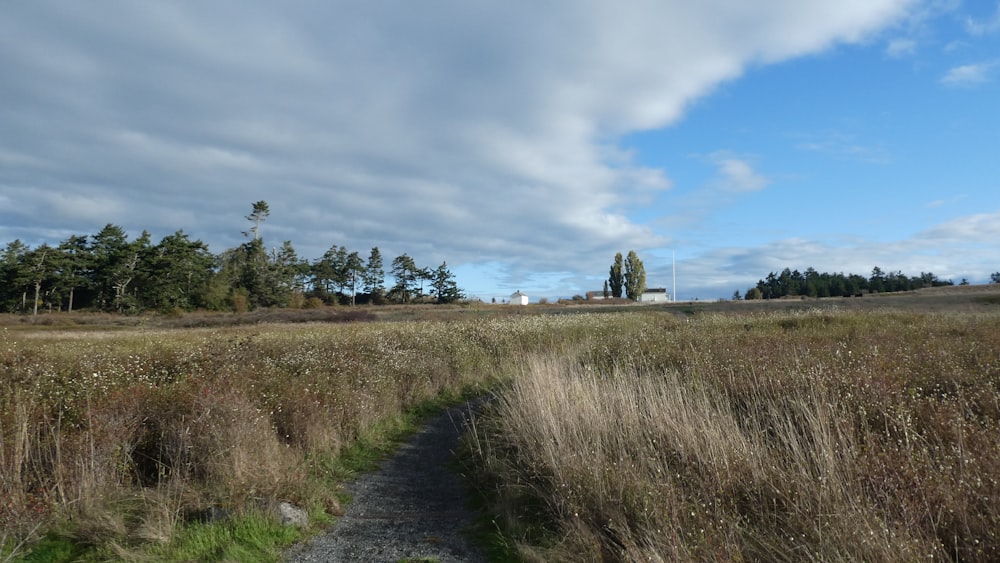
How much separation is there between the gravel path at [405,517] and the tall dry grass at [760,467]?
0.60 metres

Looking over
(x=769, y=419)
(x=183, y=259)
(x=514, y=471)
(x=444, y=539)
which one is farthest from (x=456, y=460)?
(x=183, y=259)

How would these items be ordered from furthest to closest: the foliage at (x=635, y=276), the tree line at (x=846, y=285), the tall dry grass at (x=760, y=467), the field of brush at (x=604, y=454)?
the foliage at (x=635, y=276)
the tree line at (x=846, y=285)
the field of brush at (x=604, y=454)
the tall dry grass at (x=760, y=467)

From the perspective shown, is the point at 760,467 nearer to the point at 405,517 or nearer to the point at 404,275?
the point at 405,517

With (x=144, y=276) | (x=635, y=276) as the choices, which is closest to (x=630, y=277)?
(x=635, y=276)

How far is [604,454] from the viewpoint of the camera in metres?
5.87

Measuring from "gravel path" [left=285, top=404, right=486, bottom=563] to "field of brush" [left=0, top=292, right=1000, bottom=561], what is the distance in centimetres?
44

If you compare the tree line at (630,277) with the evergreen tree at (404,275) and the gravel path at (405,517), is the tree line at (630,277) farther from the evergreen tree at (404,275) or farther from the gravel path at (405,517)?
the gravel path at (405,517)

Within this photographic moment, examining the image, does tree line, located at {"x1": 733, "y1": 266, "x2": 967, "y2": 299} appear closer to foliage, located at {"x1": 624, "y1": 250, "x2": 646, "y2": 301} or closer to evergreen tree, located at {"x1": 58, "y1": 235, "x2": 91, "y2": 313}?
foliage, located at {"x1": 624, "y1": 250, "x2": 646, "y2": 301}

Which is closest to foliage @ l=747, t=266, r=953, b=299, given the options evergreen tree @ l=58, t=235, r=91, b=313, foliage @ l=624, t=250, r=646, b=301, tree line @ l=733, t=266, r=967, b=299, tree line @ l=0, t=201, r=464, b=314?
tree line @ l=733, t=266, r=967, b=299

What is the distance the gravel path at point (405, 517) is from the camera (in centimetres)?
491

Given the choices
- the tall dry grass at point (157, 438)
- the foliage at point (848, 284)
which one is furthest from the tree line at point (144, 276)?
the foliage at point (848, 284)

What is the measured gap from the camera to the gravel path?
4.91 m

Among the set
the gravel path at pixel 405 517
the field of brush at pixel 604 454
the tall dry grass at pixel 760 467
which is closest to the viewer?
the tall dry grass at pixel 760 467

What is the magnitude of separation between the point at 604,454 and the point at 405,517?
2560 millimetres
